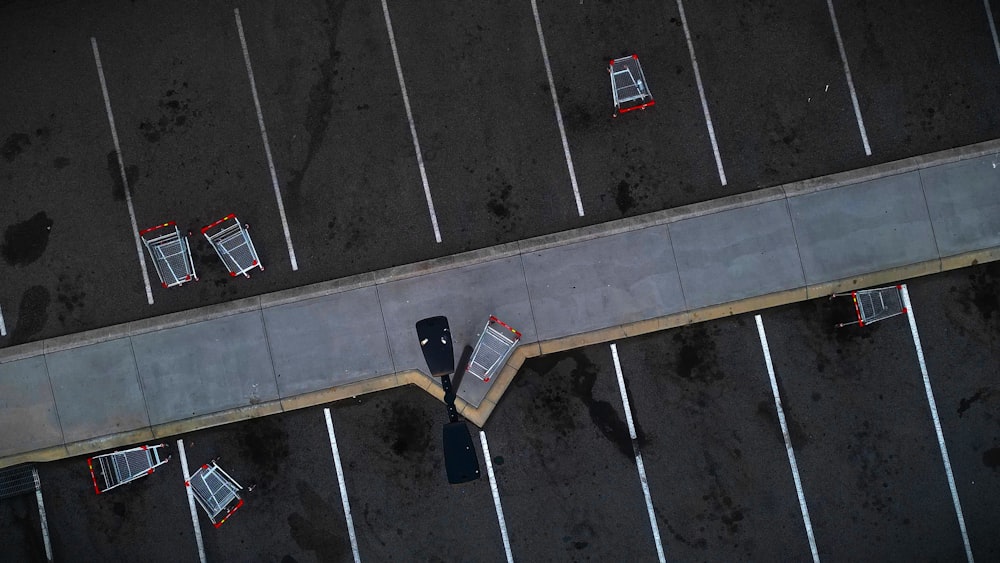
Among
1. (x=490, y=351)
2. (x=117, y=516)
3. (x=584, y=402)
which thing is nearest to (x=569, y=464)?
(x=584, y=402)

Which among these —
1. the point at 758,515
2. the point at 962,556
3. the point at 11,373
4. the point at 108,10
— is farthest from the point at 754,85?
the point at 11,373

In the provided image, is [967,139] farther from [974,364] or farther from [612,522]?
[612,522]

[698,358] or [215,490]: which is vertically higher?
[698,358]

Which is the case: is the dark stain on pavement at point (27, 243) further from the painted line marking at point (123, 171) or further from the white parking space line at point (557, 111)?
the white parking space line at point (557, 111)

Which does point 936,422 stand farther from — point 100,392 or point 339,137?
point 100,392

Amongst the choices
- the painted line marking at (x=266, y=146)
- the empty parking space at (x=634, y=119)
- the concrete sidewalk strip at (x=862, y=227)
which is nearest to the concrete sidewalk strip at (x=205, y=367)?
the painted line marking at (x=266, y=146)

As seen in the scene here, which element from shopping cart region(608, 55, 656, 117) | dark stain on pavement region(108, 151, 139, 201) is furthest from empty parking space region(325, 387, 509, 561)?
shopping cart region(608, 55, 656, 117)
